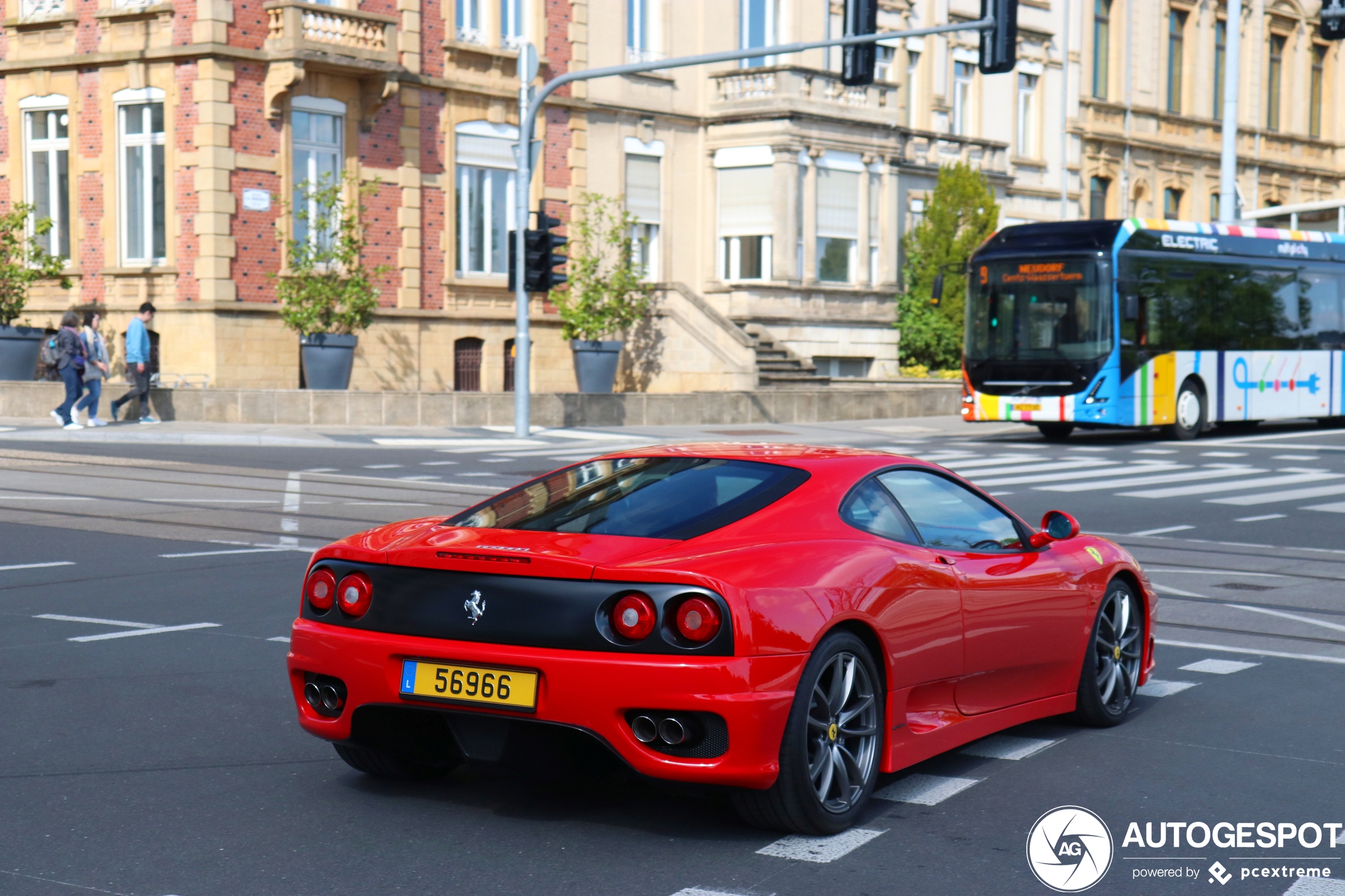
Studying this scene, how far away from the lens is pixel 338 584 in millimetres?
5355

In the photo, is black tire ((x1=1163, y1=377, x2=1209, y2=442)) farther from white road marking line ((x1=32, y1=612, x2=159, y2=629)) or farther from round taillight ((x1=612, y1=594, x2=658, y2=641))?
round taillight ((x1=612, y1=594, x2=658, y2=641))

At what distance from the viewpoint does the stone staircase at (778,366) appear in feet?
112

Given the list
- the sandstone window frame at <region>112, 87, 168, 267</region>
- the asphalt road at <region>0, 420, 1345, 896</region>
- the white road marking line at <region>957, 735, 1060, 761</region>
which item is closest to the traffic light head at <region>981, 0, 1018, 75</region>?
the asphalt road at <region>0, 420, 1345, 896</region>

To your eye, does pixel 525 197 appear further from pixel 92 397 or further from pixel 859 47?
pixel 92 397

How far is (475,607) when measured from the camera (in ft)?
16.5

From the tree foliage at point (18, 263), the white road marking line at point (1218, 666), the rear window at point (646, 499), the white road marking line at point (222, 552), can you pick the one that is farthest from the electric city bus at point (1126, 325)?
the rear window at point (646, 499)

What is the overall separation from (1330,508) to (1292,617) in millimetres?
7204

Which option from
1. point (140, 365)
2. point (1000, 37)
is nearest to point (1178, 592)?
point (1000, 37)

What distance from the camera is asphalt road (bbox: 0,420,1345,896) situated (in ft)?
15.5

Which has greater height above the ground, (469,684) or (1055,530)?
(1055,530)

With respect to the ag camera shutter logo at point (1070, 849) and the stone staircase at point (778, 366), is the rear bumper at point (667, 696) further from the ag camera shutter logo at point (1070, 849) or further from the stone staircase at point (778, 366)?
the stone staircase at point (778, 366)

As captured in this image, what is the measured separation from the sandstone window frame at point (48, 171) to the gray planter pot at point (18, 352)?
9.26 ft

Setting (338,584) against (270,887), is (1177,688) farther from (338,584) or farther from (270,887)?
(270,887)

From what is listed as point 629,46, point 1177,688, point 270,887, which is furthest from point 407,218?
point 270,887
